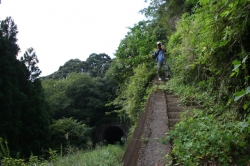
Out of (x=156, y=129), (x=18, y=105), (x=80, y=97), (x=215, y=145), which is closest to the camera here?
(x=215, y=145)

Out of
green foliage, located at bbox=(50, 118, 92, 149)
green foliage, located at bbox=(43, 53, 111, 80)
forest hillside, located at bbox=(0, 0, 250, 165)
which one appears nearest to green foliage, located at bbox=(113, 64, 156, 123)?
forest hillside, located at bbox=(0, 0, 250, 165)

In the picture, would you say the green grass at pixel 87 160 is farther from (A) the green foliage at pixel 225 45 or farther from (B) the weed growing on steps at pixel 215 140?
(A) the green foliage at pixel 225 45

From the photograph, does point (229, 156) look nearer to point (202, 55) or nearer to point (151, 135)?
point (151, 135)

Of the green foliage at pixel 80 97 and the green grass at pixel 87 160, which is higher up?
the green foliage at pixel 80 97

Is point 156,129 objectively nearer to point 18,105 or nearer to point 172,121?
point 172,121

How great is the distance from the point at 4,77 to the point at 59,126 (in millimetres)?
6441

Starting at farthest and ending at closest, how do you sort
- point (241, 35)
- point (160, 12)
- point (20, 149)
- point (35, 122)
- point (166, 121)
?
point (35, 122) → point (20, 149) → point (160, 12) → point (166, 121) → point (241, 35)

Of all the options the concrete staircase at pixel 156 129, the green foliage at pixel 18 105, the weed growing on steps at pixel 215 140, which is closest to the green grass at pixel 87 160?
the concrete staircase at pixel 156 129

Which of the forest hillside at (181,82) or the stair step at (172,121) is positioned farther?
the stair step at (172,121)

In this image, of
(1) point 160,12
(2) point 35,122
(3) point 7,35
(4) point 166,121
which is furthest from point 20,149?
(4) point 166,121

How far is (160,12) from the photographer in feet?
40.1

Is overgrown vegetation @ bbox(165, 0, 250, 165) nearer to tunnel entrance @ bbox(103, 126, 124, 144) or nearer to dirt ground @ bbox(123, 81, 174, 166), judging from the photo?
dirt ground @ bbox(123, 81, 174, 166)

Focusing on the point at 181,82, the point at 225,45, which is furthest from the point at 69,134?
the point at 225,45

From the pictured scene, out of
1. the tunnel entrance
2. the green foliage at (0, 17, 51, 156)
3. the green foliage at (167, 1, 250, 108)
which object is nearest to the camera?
the green foliage at (167, 1, 250, 108)
